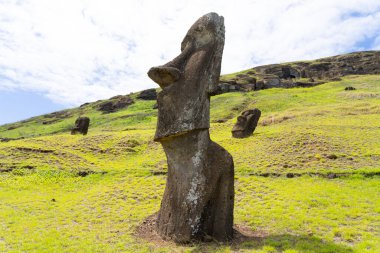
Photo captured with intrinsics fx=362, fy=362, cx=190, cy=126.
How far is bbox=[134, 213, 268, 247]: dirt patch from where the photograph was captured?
1045cm

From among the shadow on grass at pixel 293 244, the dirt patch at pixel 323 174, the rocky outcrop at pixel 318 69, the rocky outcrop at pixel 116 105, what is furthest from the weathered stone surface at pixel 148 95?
the shadow on grass at pixel 293 244

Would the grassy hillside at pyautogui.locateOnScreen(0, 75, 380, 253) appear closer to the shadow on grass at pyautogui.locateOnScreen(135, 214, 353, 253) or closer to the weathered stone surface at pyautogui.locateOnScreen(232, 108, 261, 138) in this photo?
the shadow on grass at pyautogui.locateOnScreen(135, 214, 353, 253)

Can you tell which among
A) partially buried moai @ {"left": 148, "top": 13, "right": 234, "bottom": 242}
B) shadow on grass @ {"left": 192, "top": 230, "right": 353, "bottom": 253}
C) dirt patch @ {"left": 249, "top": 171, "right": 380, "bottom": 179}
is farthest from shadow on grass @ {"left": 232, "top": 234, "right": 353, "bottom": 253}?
dirt patch @ {"left": 249, "top": 171, "right": 380, "bottom": 179}

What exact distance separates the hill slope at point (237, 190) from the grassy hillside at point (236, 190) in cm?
4

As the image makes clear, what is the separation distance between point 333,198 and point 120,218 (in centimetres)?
954

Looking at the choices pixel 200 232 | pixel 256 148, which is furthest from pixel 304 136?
pixel 200 232

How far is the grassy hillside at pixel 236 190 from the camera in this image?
1112 cm

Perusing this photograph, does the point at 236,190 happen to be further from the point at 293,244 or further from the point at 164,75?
the point at 164,75

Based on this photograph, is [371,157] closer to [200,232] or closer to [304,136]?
[304,136]

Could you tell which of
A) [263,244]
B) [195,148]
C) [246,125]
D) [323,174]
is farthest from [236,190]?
[246,125]

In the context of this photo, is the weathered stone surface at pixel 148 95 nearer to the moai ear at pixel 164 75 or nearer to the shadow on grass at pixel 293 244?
the moai ear at pixel 164 75

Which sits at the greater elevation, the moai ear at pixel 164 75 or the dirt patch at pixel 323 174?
the moai ear at pixel 164 75

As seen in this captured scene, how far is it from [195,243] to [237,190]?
30.5 feet

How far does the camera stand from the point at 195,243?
1029 cm
